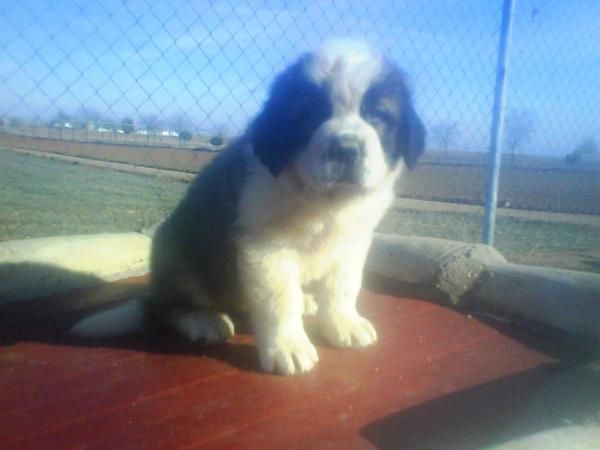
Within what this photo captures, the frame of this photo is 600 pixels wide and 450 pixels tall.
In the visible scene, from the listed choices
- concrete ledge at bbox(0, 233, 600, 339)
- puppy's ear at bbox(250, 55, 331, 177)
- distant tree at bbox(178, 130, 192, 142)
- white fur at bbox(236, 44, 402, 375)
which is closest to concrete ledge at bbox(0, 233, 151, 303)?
concrete ledge at bbox(0, 233, 600, 339)

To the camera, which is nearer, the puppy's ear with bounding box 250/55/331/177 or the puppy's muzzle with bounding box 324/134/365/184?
the puppy's muzzle with bounding box 324/134/365/184

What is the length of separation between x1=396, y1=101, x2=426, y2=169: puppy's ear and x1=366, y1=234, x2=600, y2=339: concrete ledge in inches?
39.0

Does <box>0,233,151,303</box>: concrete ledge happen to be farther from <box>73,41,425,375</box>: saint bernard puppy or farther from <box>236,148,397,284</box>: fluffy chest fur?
<box>236,148,397,284</box>: fluffy chest fur

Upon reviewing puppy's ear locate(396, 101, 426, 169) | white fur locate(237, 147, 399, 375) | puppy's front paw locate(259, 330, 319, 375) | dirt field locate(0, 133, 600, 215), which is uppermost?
puppy's ear locate(396, 101, 426, 169)

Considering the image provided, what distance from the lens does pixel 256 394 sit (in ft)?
6.64

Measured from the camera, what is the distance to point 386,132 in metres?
2.36

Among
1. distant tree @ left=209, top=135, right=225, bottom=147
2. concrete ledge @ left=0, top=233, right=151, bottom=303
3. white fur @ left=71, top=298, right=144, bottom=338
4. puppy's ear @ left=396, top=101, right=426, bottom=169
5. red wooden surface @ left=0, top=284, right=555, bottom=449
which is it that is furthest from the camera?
distant tree @ left=209, top=135, right=225, bottom=147

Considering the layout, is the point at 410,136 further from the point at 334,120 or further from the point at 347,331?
the point at 347,331

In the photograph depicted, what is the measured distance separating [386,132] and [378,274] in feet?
4.83

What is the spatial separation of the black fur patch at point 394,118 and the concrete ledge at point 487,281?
0.97 metres

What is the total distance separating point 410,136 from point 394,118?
142 mm

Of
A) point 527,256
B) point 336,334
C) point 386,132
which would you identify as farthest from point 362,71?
point 527,256

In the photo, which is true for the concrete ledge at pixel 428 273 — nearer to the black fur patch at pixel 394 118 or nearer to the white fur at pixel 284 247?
→ the black fur patch at pixel 394 118

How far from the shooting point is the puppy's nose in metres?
2.05
